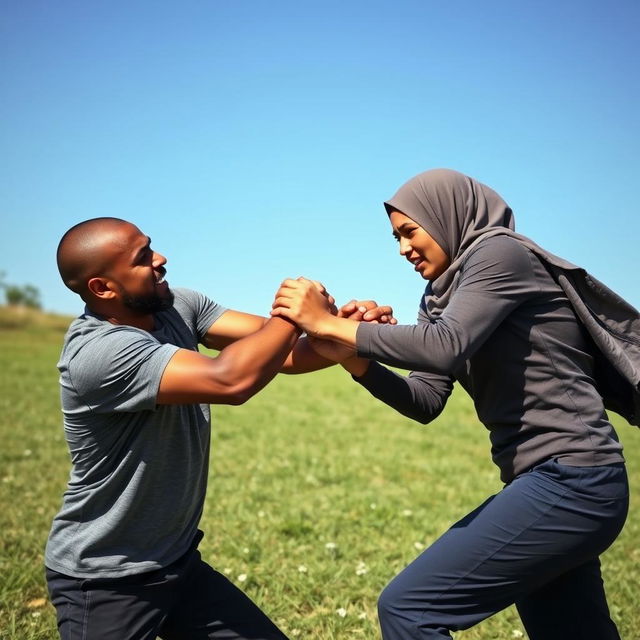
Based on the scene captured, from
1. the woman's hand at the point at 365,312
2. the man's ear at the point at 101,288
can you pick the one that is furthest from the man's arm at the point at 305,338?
the man's ear at the point at 101,288

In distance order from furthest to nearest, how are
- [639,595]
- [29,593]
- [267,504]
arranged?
[267,504] → [639,595] → [29,593]

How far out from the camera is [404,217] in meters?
3.15

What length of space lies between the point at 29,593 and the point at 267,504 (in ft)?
9.29

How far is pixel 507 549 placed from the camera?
2703mm

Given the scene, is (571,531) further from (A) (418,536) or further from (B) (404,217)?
(A) (418,536)

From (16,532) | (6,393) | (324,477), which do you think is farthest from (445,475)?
(6,393)

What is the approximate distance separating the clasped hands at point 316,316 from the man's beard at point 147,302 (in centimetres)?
46

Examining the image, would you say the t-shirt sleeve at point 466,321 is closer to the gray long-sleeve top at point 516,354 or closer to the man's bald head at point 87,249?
the gray long-sleeve top at point 516,354

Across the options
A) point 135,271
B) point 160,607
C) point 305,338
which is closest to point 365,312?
point 305,338

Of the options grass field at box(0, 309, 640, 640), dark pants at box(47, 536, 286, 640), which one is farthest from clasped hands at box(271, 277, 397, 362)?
grass field at box(0, 309, 640, 640)

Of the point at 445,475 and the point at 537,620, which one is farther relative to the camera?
the point at 445,475

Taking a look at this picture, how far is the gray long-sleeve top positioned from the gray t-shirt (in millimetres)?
886

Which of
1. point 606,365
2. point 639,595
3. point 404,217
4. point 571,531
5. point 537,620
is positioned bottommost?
point 639,595

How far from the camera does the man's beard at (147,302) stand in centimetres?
309
